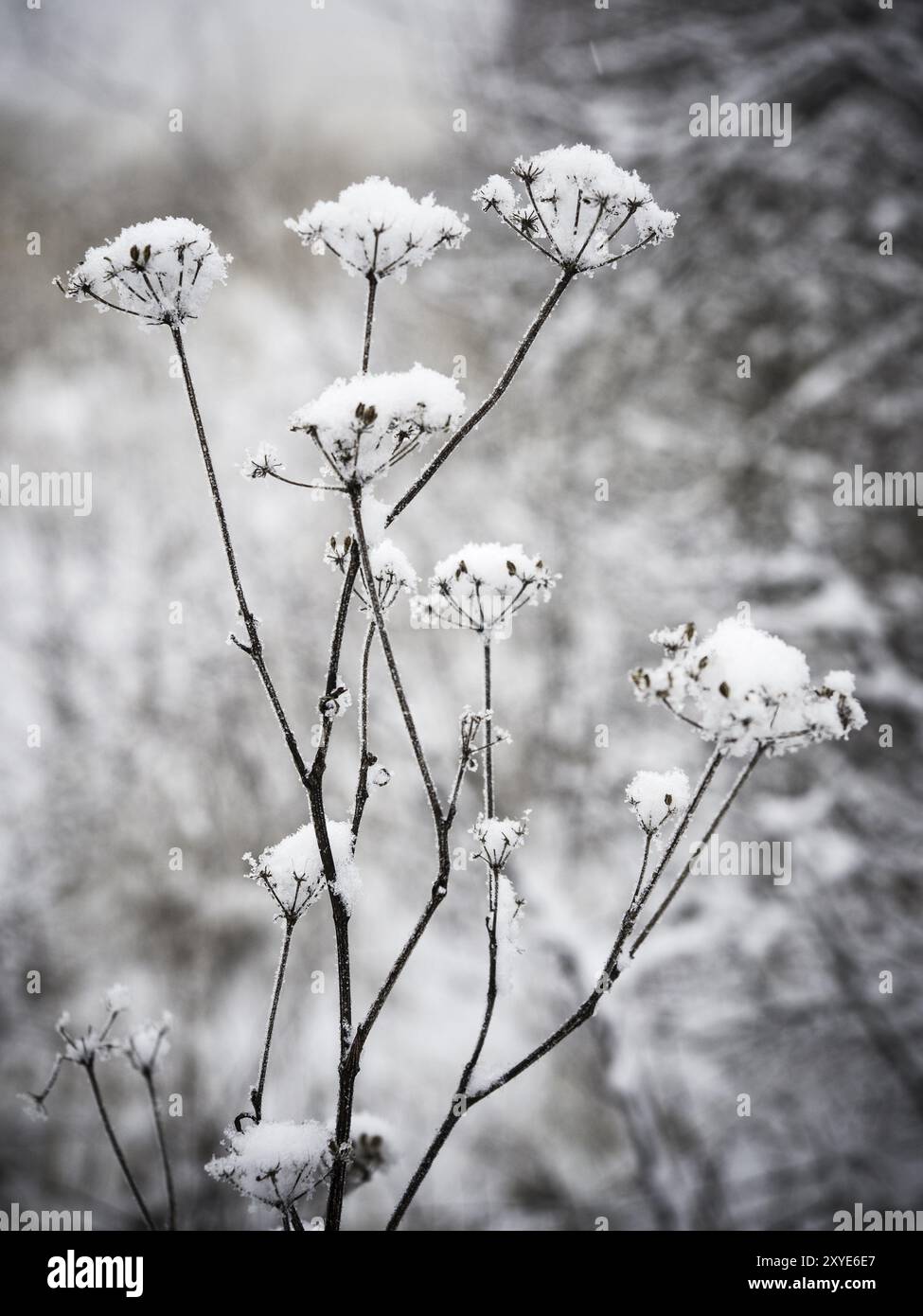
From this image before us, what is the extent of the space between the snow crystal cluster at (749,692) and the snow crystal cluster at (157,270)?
2.33ft

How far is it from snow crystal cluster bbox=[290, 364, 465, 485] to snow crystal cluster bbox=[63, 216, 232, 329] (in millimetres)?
241

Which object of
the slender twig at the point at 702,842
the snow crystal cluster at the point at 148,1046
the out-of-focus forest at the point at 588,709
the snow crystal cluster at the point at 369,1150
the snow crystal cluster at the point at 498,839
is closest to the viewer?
the slender twig at the point at 702,842

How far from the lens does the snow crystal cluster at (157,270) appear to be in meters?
0.83

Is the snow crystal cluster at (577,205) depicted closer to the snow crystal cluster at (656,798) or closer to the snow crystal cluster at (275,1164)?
the snow crystal cluster at (656,798)

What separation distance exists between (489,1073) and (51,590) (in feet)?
21.9

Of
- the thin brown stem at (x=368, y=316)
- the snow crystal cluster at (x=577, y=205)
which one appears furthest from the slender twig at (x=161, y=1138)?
the snow crystal cluster at (x=577, y=205)

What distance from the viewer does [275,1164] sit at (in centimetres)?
77

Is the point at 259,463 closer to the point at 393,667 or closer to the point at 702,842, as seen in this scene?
the point at 393,667

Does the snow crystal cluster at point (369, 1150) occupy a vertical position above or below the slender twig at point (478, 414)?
below

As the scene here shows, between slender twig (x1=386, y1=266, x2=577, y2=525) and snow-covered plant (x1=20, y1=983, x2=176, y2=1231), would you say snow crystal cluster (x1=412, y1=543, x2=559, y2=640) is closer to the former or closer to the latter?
slender twig (x1=386, y1=266, x2=577, y2=525)

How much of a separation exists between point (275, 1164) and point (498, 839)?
43 cm

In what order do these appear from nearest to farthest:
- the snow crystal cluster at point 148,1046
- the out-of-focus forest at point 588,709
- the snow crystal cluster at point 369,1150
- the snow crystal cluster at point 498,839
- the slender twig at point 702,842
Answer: the slender twig at point 702,842, the snow crystal cluster at point 498,839, the snow crystal cluster at point 148,1046, the snow crystal cluster at point 369,1150, the out-of-focus forest at point 588,709
